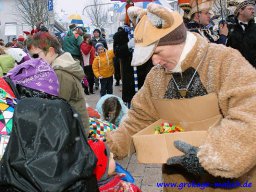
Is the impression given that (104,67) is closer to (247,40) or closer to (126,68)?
(126,68)

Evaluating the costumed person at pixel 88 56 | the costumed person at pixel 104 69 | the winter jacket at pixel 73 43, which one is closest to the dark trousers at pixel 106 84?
the costumed person at pixel 104 69

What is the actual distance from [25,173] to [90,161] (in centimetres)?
29

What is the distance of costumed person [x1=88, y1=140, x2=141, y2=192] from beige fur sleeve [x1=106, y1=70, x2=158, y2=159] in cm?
11

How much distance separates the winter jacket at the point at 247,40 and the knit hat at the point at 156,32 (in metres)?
3.63

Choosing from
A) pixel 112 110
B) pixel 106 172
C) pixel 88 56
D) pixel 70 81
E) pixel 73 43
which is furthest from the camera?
pixel 73 43

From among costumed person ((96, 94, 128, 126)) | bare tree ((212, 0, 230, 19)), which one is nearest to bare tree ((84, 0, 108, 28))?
bare tree ((212, 0, 230, 19))

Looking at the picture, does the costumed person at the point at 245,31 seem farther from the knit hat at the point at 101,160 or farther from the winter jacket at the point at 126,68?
the knit hat at the point at 101,160

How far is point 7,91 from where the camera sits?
91.5 inches

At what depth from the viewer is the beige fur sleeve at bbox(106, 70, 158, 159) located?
2375mm

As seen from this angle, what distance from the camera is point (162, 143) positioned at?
2029 mm

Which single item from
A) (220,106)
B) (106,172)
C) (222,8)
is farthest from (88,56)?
(220,106)

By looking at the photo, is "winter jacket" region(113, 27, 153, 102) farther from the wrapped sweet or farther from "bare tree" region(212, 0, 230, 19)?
the wrapped sweet

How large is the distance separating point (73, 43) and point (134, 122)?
915 cm

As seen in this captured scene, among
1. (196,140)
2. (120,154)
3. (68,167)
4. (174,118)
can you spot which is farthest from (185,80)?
(68,167)
